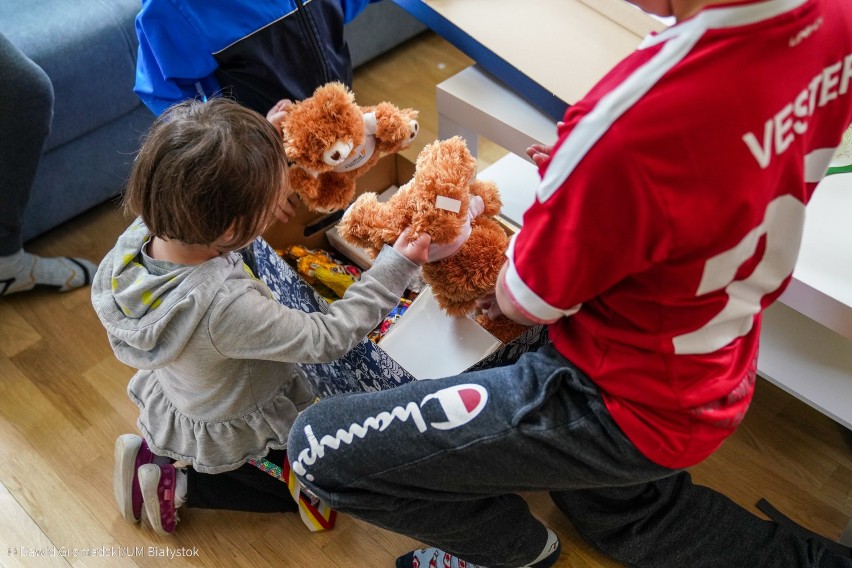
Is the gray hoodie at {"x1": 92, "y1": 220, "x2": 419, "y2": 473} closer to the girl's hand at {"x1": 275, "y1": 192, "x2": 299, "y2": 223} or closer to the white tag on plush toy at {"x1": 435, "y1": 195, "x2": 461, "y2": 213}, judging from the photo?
the white tag on plush toy at {"x1": 435, "y1": 195, "x2": 461, "y2": 213}

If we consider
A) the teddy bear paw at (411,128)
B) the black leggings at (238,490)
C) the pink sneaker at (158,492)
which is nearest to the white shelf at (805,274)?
the teddy bear paw at (411,128)

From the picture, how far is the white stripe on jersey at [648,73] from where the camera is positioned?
1.83 ft

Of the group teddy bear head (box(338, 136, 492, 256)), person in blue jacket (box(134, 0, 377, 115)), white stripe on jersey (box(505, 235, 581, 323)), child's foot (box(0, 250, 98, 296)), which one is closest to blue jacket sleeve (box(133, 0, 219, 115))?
person in blue jacket (box(134, 0, 377, 115))

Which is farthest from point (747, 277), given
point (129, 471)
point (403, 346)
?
point (129, 471)

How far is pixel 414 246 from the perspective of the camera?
0.94m

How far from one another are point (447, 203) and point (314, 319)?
222 mm

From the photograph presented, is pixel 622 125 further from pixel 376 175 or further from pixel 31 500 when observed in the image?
pixel 31 500

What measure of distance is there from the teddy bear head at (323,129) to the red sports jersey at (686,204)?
0.36 metres

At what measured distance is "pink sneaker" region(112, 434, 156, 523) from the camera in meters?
1.18

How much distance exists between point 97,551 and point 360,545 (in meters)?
0.41

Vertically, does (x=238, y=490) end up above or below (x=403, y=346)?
below

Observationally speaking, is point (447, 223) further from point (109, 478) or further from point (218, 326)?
point (109, 478)

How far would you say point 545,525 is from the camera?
1.18 m

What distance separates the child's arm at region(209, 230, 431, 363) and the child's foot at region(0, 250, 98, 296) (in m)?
0.72
